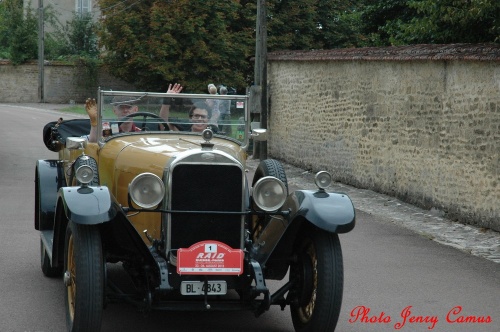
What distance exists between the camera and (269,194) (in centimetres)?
671

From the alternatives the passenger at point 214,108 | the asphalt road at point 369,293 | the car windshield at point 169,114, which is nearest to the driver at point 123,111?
the car windshield at point 169,114

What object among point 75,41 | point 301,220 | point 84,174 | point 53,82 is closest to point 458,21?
point 301,220

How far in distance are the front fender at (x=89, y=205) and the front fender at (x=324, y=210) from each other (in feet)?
4.18

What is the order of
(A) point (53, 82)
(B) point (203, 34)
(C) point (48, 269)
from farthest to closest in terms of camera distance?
(A) point (53, 82) < (B) point (203, 34) < (C) point (48, 269)

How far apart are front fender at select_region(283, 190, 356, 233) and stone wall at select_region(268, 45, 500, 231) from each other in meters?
6.26

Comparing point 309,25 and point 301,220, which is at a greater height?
point 309,25

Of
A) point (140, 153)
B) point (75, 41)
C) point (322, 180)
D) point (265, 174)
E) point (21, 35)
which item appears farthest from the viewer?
point (75, 41)

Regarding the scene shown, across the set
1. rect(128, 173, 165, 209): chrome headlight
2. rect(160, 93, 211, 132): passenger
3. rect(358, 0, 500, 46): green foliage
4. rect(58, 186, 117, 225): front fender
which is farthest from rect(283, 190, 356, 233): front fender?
rect(358, 0, 500, 46): green foliage

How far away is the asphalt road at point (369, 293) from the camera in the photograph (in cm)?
709

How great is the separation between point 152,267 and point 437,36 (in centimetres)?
1334

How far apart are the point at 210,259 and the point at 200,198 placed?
1.50ft

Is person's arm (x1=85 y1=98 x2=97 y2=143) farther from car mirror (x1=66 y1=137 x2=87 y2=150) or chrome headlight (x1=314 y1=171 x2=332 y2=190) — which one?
chrome headlight (x1=314 y1=171 x2=332 y2=190)

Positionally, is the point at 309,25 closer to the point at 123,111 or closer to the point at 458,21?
the point at 458,21

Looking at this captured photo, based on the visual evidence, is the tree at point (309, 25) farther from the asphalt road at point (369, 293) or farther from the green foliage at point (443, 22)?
the asphalt road at point (369, 293)
